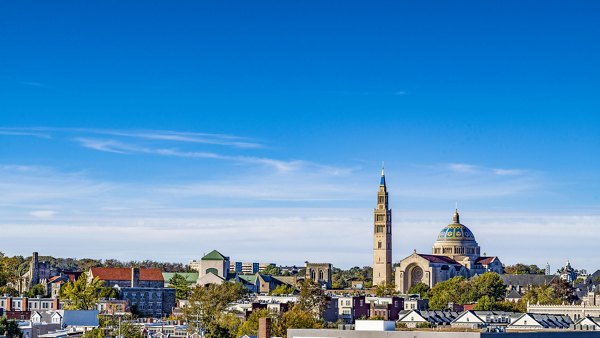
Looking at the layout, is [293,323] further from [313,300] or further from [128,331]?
[313,300]

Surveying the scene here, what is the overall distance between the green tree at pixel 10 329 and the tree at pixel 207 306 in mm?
19924

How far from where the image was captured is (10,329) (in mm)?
115188

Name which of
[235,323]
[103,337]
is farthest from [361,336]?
[235,323]

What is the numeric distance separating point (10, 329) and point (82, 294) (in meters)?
53.9

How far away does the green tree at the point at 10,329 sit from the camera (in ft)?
375

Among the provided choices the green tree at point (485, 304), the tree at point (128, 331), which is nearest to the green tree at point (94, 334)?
the tree at point (128, 331)

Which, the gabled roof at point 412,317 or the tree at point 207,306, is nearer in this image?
the tree at point 207,306

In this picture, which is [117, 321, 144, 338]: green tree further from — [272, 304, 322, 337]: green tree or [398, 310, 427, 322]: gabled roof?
[398, 310, 427, 322]: gabled roof

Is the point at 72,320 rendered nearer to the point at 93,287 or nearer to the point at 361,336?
the point at 93,287

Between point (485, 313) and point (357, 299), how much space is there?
22.7 m

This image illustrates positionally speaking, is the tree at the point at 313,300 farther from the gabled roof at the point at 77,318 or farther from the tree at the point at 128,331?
the tree at the point at 128,331

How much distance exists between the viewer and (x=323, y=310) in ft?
557

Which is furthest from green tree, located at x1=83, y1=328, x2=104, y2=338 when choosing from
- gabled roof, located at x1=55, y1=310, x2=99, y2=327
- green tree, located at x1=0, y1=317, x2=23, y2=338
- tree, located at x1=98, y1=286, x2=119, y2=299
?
A: tree, located at x1=98, y1=286, x2=119, y2=299

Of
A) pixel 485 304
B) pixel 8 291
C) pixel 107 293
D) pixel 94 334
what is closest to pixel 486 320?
pixel 485 304
